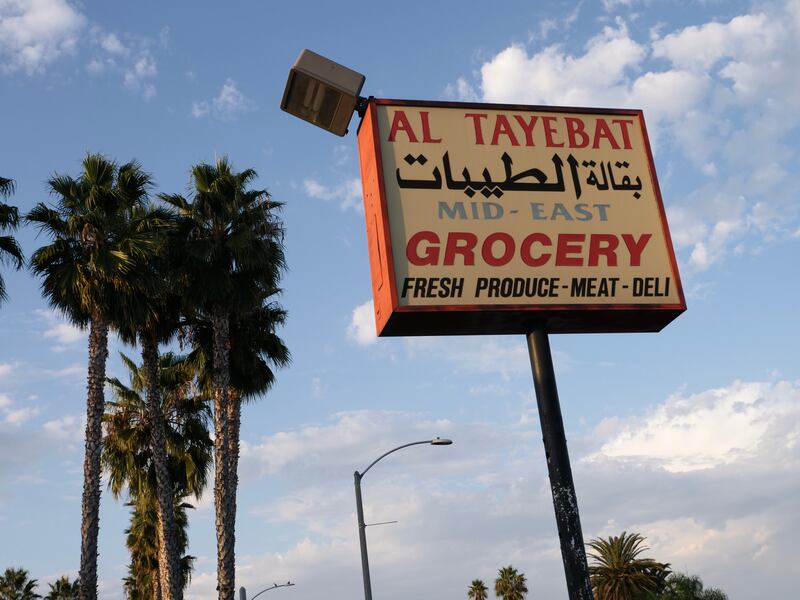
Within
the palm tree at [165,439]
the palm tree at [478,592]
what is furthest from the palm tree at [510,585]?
the palm tree at [165,439]

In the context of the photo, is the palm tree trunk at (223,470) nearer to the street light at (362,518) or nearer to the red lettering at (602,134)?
the street light at (362,518)

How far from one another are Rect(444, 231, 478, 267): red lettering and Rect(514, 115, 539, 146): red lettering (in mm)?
1619

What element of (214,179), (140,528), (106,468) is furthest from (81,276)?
(140,528)

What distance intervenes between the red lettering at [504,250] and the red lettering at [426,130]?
1.41 m

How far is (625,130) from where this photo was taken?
1138 cm

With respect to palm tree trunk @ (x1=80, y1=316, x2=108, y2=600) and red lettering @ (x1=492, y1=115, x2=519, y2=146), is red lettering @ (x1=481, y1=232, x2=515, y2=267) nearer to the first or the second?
red lettering @ (x1=492, y1=115, x2=519, y2=146)

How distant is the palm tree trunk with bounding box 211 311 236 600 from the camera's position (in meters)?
27.2

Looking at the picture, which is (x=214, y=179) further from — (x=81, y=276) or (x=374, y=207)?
(x=374, y=207)

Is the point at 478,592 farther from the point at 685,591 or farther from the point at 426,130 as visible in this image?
the point at 426,130

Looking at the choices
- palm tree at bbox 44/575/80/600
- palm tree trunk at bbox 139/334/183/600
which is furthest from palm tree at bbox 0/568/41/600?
palm tree trunk at bbox 139/334/183/600

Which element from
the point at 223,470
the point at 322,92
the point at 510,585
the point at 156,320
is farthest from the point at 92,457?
the point at 510,585

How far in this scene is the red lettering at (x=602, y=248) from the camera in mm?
10406

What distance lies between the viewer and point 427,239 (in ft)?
33.1

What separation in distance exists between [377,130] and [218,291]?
19417mm
